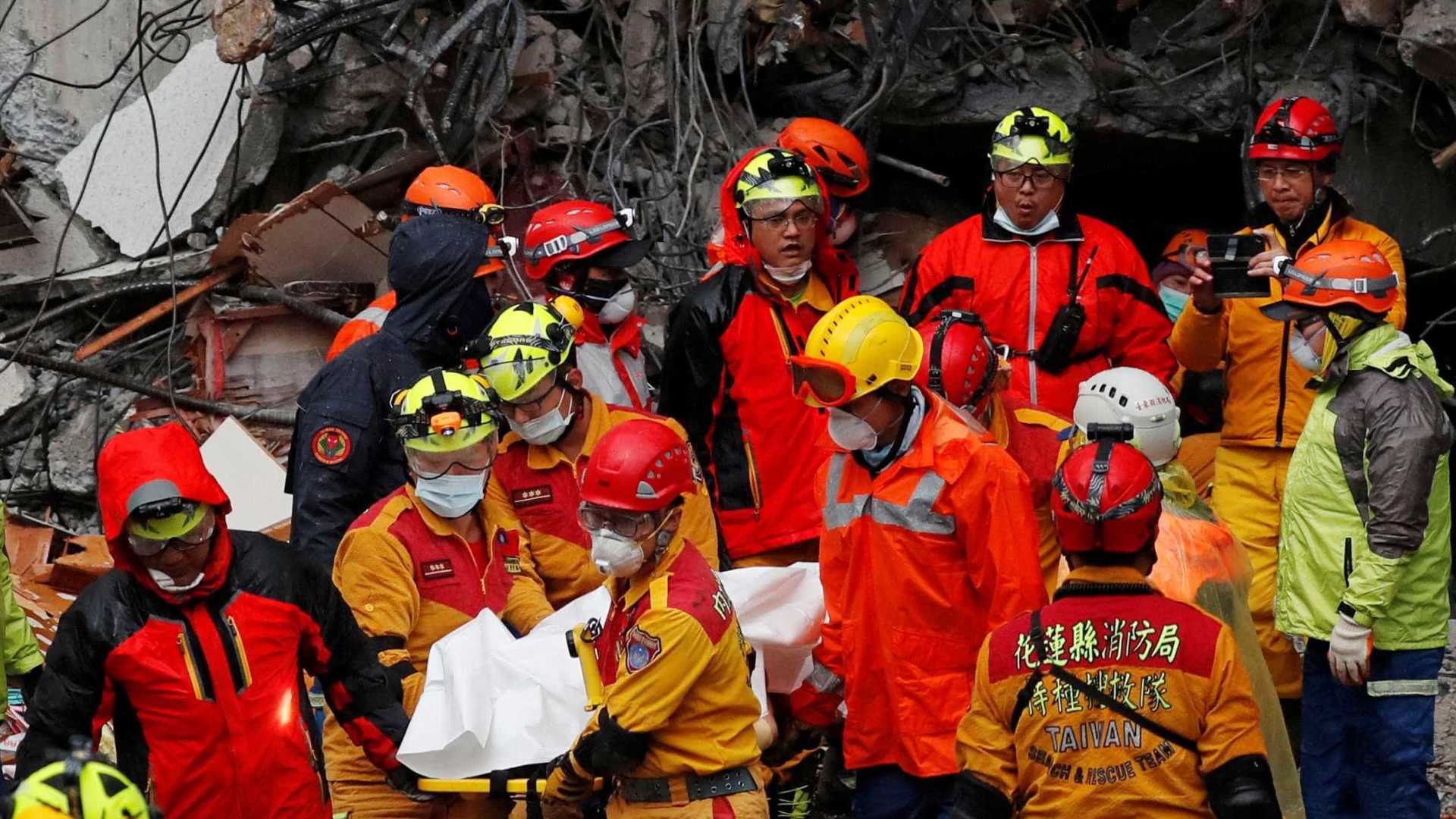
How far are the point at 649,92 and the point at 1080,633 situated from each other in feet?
17.1

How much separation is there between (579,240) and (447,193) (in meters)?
0.73

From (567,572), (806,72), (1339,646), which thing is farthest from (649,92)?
(1339,646)

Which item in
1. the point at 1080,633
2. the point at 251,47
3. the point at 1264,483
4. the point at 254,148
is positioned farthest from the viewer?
the point at 254,148

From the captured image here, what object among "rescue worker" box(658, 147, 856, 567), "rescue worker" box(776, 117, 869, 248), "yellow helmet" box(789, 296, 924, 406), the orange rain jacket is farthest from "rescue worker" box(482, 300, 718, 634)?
"rescue worker" box(776, 117, 869, 248)

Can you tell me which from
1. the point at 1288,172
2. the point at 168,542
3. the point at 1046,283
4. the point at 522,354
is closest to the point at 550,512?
the point at 522,354

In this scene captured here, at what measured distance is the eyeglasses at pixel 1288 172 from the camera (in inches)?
253

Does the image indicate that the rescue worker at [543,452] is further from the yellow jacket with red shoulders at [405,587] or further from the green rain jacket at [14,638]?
the green rain jacket at [14,638]

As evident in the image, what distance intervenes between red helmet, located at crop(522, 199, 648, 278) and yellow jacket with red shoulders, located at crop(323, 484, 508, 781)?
164cm

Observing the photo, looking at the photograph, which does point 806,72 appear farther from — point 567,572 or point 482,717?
point 482,717

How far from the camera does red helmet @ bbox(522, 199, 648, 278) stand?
698 centimetres

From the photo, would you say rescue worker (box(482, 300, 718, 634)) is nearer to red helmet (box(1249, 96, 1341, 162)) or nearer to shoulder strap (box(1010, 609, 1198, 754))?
shoulder strap (box(1010, 609, 1198, 754))

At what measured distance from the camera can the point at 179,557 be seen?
4.53m

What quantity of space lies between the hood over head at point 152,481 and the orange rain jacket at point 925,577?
5.29ft

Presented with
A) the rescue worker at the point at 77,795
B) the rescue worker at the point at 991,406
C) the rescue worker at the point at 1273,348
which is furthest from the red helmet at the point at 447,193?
the rescue worker at the point at 77,795
